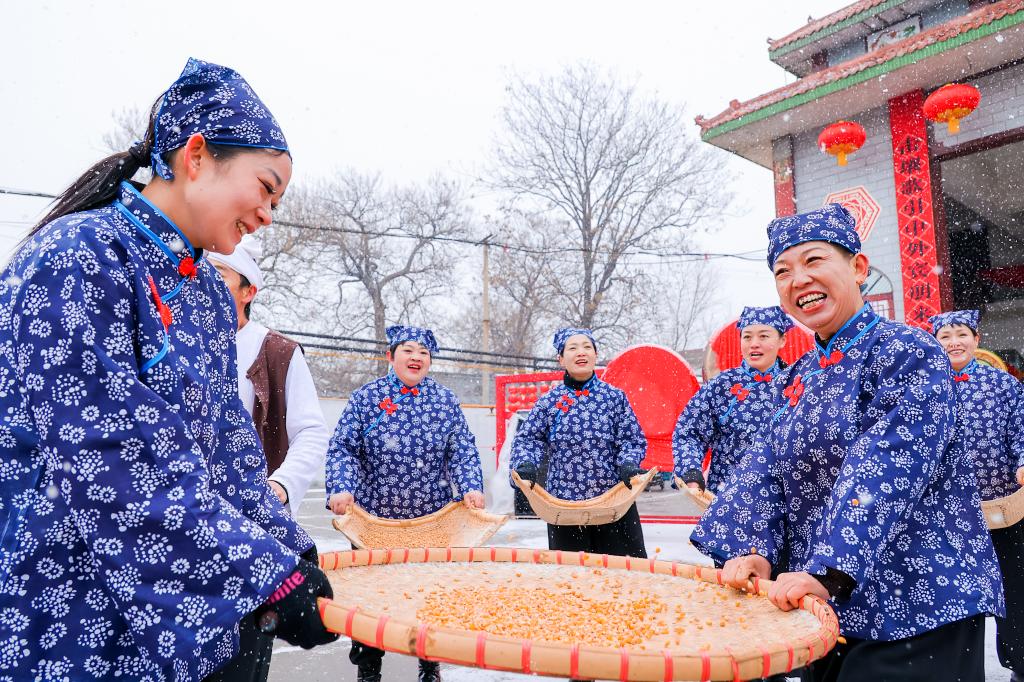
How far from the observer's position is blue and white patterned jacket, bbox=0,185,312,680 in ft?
3.54

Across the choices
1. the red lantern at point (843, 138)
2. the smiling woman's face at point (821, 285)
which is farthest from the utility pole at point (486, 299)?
the smiling woman's face at point (821, 285)

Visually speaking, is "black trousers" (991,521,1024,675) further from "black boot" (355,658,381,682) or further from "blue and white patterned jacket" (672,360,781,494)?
"black boot" (355,658,381,682)

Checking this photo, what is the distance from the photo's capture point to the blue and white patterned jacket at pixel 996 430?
171 inches

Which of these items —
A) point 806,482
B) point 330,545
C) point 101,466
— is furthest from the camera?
point 330,545

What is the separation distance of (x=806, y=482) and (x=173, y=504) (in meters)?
1.60

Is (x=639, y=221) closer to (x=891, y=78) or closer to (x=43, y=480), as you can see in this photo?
(x=891, y=78)

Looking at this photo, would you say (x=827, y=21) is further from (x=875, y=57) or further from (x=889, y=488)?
(x=889, y=488)

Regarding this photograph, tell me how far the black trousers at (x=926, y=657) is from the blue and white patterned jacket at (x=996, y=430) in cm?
312

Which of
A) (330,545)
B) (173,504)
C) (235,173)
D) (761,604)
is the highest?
(235,173)

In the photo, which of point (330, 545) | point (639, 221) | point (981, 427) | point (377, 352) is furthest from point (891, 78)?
point (377, 352)

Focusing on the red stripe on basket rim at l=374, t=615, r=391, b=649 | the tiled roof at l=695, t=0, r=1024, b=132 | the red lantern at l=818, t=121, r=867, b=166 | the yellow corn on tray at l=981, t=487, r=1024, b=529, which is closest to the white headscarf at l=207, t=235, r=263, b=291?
the red stripe on basket rim at l=374, t=615, r=391, b=649

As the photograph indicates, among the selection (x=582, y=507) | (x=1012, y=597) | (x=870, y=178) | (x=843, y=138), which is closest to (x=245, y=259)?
(x=582, y=507)

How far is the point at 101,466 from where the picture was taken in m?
1.08

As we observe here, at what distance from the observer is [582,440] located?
4.77 m
